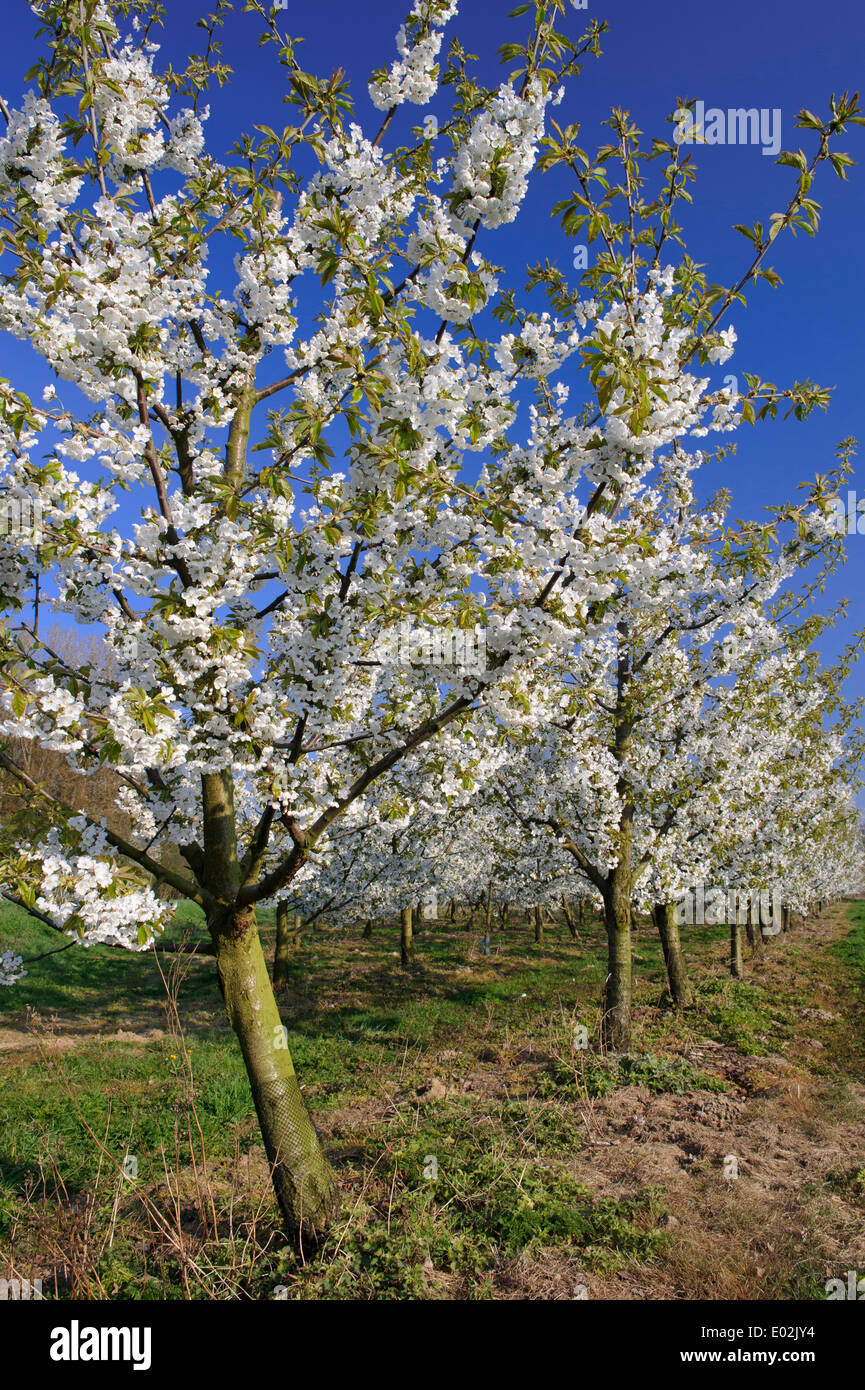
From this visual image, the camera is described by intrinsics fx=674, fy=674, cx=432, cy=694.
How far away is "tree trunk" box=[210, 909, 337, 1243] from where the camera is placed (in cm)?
419

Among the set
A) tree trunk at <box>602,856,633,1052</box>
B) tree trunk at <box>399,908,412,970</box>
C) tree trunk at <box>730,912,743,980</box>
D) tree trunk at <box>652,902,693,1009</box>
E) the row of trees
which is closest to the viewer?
the row of trees

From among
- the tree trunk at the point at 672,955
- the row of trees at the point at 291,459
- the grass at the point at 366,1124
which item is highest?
the row of trees at the point at 291,459

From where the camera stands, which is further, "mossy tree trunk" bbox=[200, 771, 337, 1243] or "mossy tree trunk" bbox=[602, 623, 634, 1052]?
"mossy tree trunk" bbox=[602, 623, 634, 1052]

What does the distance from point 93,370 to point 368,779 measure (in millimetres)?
2635

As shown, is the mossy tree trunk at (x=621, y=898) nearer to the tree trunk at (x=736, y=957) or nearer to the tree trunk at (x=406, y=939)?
the tree trunk at (x=736, y=957)

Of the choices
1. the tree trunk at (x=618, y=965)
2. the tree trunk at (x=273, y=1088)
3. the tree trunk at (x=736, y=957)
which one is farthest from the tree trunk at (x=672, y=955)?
the tree trunk at (x=273, y=1088)

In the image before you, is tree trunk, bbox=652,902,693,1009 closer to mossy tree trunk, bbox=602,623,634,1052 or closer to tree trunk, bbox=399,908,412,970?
mossy tree trunk, bbox=602,623,634,1052

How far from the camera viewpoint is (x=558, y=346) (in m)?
3.76

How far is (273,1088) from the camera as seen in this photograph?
4211mm

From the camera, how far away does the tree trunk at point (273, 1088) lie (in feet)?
13.7

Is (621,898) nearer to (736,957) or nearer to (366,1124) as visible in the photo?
(366,1124)

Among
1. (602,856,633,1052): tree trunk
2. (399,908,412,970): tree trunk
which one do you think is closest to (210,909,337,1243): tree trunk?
(602,856,633,1052): tree trunk
